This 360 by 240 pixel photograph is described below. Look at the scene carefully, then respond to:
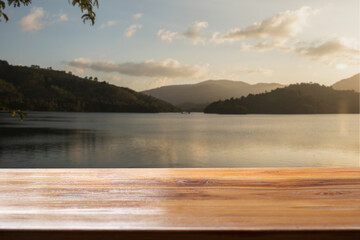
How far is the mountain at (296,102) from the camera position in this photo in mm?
32656

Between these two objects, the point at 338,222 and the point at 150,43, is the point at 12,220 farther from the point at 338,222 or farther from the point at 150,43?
the point at 150,43

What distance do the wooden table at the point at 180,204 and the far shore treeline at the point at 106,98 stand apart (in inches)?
34.0

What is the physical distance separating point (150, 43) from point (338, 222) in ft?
27.6

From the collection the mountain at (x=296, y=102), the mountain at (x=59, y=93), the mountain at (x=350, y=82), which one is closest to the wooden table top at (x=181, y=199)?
the mountain at (x=59, y=93)

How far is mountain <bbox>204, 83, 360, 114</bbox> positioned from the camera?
107ft

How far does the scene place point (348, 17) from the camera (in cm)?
500

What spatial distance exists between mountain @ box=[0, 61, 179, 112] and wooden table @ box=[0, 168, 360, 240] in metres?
10.1

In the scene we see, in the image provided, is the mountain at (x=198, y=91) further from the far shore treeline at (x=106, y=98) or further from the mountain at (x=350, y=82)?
the mountain at (x=350, y=82)

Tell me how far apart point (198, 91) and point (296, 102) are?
16.3m

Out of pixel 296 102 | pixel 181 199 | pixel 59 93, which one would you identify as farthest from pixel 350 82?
pixel 181 199

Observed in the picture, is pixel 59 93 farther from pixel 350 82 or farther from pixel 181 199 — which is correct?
pixel 181 199

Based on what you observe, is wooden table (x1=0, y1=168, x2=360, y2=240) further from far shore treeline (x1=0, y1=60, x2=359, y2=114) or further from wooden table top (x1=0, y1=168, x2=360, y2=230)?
far shore treeline (x1=0, y1=60, x2=359, y2=114)

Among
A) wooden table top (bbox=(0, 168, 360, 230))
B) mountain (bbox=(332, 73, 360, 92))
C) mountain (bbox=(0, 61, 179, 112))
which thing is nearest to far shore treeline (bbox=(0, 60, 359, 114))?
mountain (bbox=(0, 61, 179, 112))

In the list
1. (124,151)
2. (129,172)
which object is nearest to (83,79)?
(124,151)
